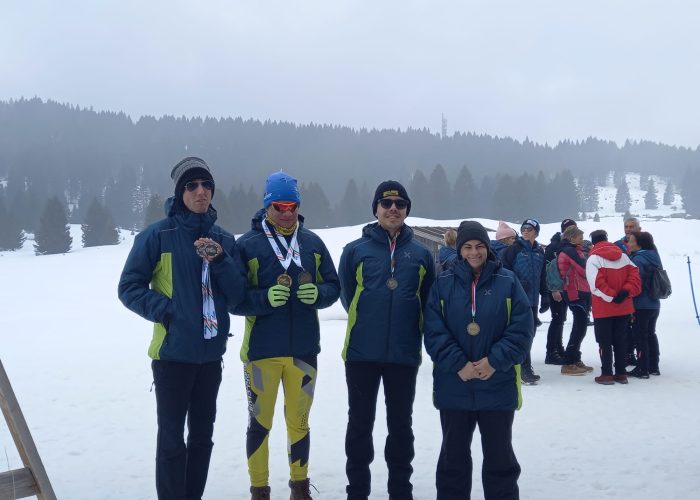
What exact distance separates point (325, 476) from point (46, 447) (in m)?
2.68

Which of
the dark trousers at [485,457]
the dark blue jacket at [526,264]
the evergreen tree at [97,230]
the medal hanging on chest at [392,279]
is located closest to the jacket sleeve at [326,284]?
the medal hanging on chest at [392,279]

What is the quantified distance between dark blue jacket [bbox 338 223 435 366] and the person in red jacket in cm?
396

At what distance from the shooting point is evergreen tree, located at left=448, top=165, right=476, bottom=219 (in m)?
77.9

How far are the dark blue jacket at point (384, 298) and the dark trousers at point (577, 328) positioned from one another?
4.60 m

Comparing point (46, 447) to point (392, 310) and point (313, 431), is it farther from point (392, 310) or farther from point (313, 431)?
point (392, 310)

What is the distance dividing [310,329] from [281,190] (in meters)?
0.96

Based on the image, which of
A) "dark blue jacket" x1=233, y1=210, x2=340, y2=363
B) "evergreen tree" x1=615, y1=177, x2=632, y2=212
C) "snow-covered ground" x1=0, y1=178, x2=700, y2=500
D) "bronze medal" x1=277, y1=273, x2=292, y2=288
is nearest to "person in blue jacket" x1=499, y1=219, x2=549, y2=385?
"snow-covered ground" x1=0, y1=178, x2=700, y2=500

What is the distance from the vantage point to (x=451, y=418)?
3.61 meters

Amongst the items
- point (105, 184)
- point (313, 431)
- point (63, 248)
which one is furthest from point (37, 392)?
point (105, 184)

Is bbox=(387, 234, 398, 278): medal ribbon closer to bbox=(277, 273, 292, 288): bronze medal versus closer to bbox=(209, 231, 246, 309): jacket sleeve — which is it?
bbox=(277, 273, 292, 288): bronze medal

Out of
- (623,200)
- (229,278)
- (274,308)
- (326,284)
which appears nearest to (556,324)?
(326,284)

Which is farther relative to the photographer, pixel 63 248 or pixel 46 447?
pixel 63 248

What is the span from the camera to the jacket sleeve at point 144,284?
11.2 feet

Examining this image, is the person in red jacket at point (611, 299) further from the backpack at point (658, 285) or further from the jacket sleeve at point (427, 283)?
the jacket sleeve at point (427, 283)
